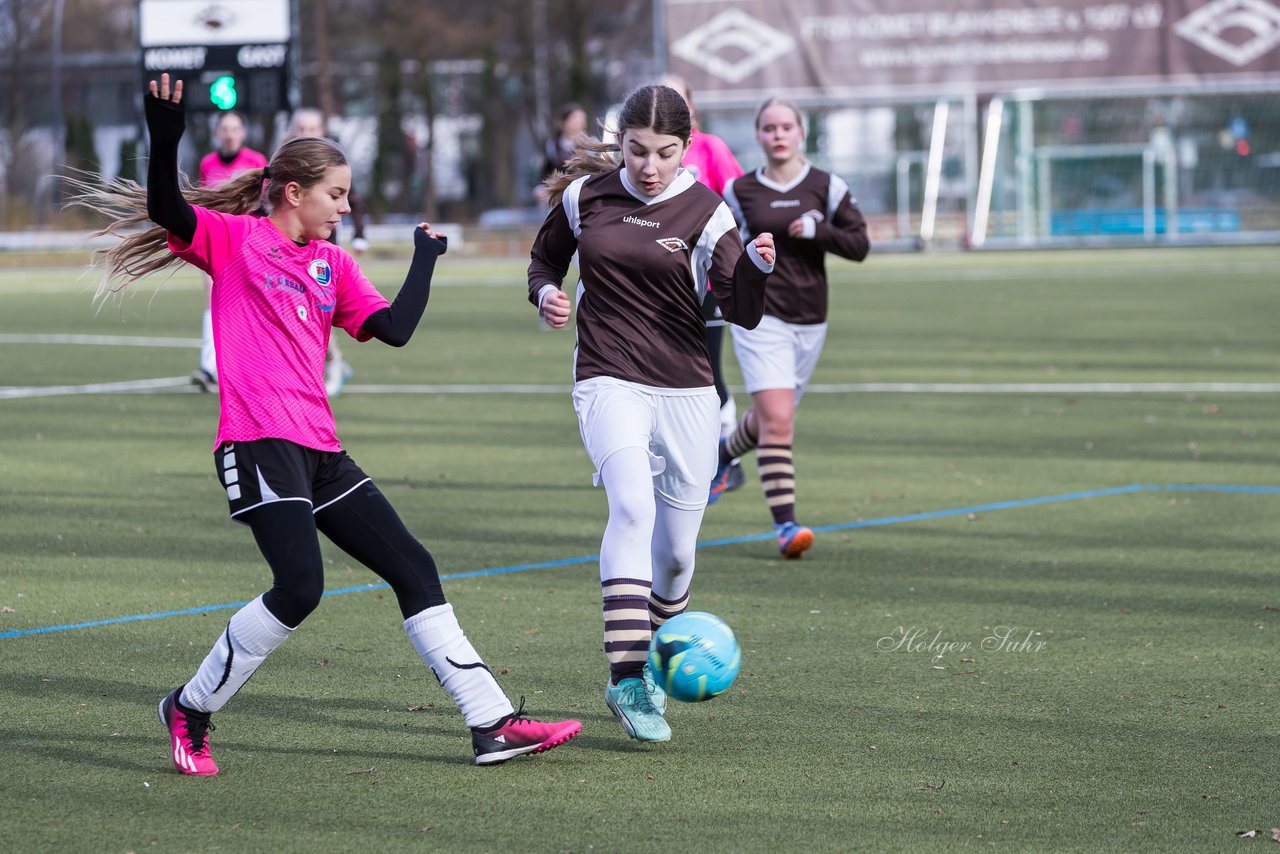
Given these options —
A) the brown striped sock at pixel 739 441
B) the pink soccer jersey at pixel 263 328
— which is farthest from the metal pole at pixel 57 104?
the pink soccer jersey at pixel 263 328

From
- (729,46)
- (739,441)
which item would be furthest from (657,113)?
(729,46)

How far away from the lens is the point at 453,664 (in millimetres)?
5070

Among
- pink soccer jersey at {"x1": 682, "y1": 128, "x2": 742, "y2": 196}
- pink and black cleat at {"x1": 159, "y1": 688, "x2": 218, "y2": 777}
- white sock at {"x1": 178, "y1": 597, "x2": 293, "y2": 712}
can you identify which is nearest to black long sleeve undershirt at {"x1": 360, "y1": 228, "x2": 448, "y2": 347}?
white sock at {"x1": 178, "y1": 597, "x2": 293, "y2": 712}

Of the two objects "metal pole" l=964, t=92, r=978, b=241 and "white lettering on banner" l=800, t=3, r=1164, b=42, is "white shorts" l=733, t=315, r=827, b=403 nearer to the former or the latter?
"white lettering on banner" l=800, t=3, r=1164, b=42

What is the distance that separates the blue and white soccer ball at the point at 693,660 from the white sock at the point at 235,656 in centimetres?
111

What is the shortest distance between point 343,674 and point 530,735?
1286 millimetres

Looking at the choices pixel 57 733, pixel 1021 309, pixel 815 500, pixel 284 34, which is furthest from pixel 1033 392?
pixel 284 34

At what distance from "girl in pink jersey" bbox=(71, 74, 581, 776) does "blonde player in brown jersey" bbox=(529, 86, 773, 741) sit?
0.38 m

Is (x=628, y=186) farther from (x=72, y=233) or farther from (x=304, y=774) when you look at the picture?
(x=72, y=233)

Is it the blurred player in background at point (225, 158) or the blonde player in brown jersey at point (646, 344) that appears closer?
the blonde player in brown jersey at point (646, 344)

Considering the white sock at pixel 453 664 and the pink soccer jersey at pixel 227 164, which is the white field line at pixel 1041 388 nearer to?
the pink soccer jersey at pixel 227 164

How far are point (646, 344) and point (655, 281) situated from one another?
196mm

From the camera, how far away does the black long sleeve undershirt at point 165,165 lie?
452 centimetres

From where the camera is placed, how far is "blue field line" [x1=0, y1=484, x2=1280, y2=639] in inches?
275
